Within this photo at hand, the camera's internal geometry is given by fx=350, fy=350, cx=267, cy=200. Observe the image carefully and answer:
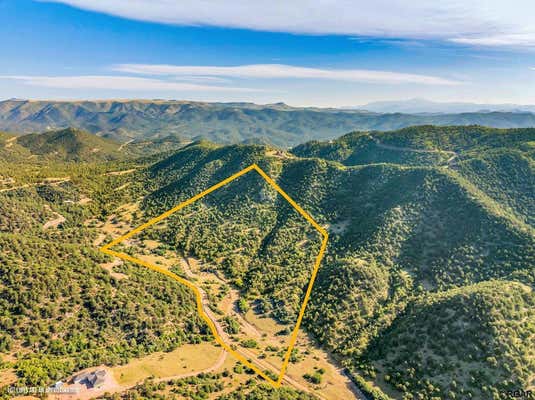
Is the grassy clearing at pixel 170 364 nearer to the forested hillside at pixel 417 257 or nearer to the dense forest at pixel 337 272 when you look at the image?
the dense forest at pixel 337 272

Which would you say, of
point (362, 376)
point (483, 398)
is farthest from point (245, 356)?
point (483, 398)

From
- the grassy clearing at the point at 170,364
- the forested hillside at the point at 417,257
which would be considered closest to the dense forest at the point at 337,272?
the forested hillside at the point at 417,257

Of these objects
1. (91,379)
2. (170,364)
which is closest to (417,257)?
(170,364)

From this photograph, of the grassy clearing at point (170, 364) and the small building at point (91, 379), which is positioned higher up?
the small building at point (91, 379)

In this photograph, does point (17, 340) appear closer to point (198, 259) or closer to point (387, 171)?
point (198, 259)

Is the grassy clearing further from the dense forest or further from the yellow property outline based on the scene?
Answer: the yellow property outline

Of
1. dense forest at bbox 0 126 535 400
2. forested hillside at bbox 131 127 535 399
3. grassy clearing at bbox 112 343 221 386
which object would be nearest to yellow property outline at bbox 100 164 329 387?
dense forest at bbox 0 126 535 400

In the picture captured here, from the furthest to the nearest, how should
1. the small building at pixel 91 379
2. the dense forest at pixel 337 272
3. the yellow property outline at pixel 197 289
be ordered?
1. the yellow property outline at pixel 197 289
2. the dense forest at pixel 337 272
3. the small building at pixel 91 379

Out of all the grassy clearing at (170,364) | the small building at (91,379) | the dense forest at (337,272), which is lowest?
the grassy clearing at (170,364)
